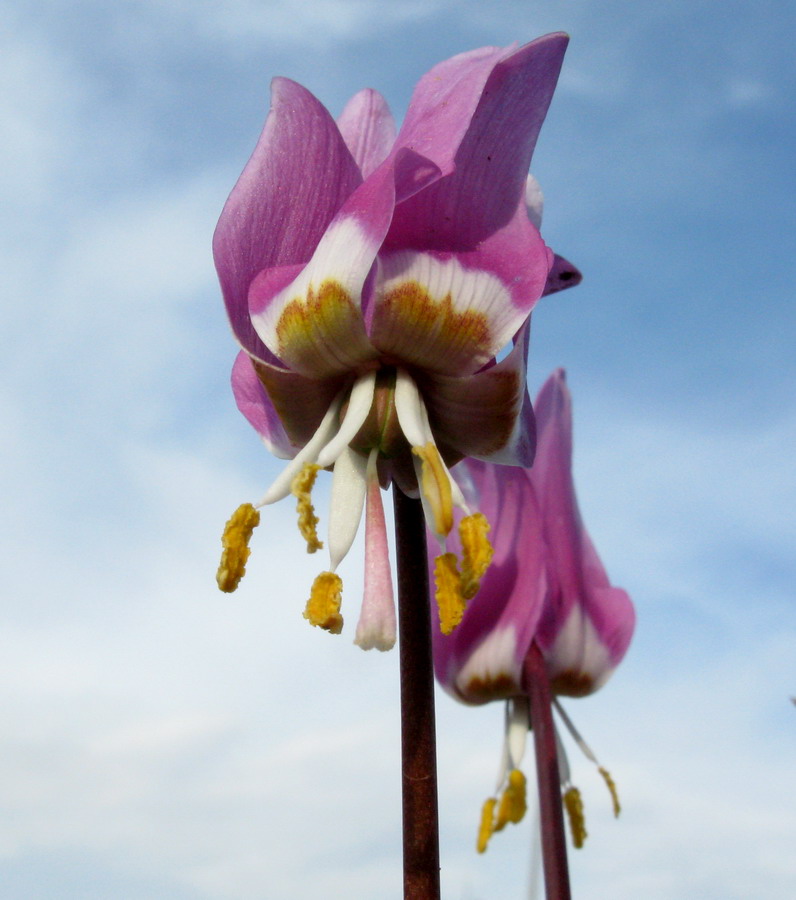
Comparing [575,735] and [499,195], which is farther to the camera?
[575,735]

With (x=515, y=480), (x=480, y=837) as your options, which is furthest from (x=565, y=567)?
(x=480, y=837)

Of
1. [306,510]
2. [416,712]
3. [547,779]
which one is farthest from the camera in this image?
[547,779]

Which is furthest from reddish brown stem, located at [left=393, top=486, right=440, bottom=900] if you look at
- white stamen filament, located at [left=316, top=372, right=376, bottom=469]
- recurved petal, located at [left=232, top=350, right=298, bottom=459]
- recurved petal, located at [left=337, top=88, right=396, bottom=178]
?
recurved petal, located at [left=337, top=88, right=396, bottom=178]

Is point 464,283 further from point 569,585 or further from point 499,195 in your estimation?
point 569,585

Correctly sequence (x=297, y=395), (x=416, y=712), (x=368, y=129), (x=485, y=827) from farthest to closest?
(x=485, y=827), (x=368, y=129), (x=297, y=395), (x=416, y=712)

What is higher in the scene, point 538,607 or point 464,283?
point 538,607

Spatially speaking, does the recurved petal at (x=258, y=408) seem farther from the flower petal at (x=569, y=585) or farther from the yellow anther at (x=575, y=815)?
the yellow anther at (x=575, y=815)

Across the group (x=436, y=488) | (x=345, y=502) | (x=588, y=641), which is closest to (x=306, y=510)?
(x=345, y=502)

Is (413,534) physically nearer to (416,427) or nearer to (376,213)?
(416,427)
